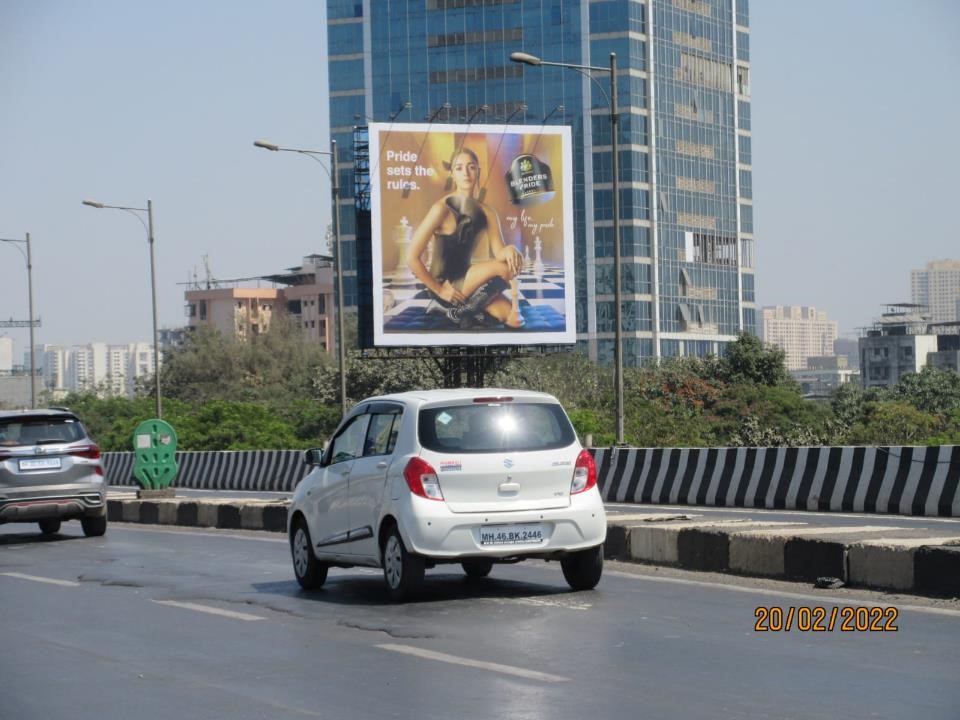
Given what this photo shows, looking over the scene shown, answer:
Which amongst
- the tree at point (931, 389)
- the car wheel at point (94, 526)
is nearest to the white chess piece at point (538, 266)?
the car wheel at point (94, 526)

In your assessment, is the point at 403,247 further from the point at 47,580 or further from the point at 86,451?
the point at 47,580

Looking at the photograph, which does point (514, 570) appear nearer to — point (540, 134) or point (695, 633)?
point (695, 633)

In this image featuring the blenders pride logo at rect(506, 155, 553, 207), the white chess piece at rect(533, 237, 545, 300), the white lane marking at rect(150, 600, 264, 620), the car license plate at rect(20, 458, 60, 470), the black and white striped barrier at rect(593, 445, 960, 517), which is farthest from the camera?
the blenders pride logo at rect(506, 155, 553, 207)

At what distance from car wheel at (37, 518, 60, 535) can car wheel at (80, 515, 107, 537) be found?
4.32ft

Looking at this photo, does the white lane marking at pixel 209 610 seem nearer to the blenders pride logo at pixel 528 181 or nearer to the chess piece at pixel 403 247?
the chess piece at pixel 403 247

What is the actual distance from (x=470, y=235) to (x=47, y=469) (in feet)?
75.2

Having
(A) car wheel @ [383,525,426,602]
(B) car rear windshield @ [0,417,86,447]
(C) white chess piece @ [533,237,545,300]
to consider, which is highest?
(C) white chess piece @ [533,237,545,300]

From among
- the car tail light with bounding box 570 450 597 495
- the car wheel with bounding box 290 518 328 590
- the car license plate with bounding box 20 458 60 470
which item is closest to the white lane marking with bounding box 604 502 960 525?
the car wheel with bounding box 290 518 328 590

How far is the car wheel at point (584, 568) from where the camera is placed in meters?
12.2

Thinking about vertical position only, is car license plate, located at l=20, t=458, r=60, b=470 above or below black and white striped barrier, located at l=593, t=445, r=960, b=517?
above

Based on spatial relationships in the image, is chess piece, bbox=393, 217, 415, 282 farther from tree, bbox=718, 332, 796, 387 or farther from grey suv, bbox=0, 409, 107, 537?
tree, bbox=718, 332, 796, 387

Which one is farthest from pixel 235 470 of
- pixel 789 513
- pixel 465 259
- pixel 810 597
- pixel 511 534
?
pixel 810 597

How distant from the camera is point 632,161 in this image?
122188 mm

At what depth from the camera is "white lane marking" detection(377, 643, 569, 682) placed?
823 centimetres
